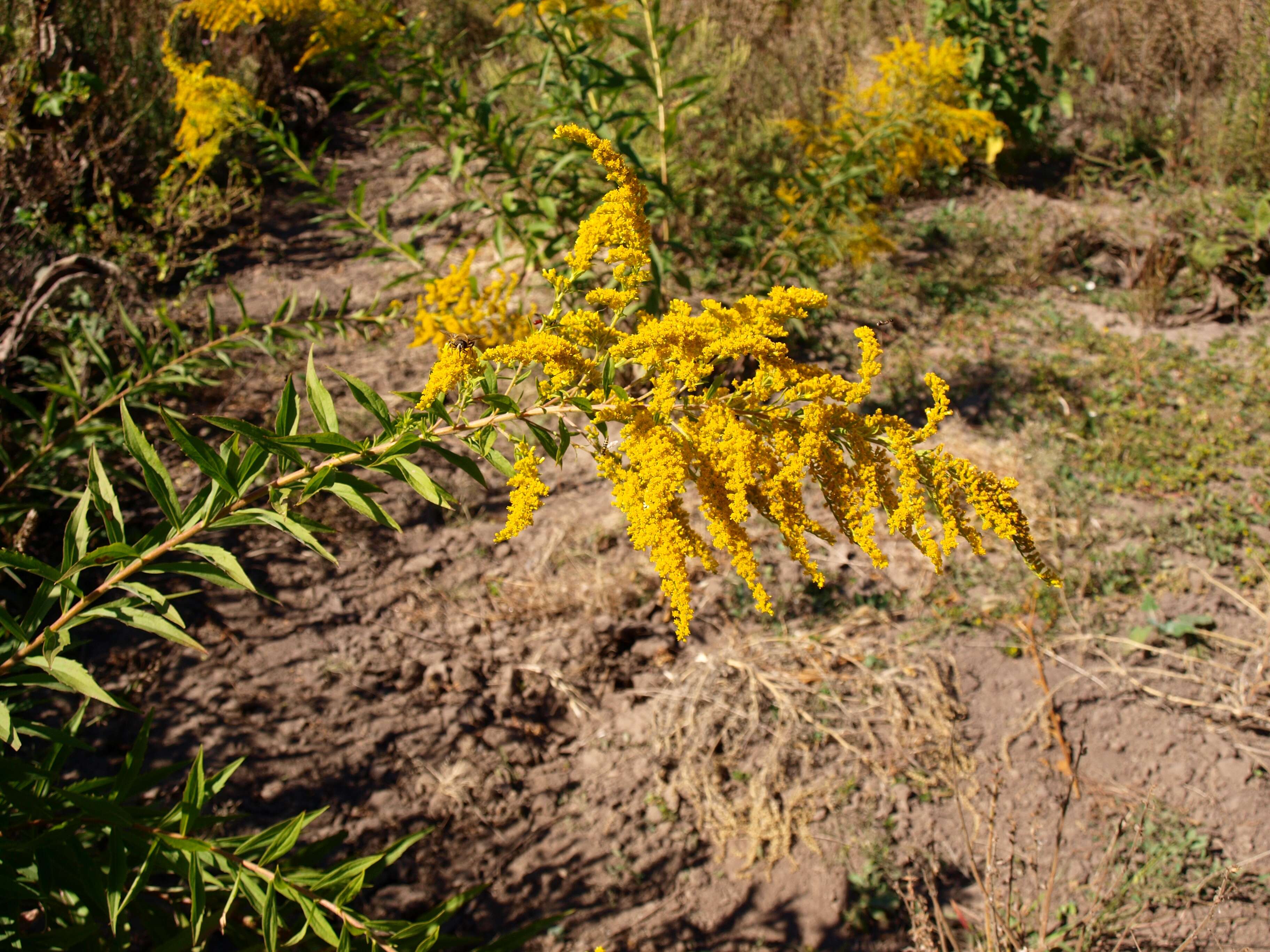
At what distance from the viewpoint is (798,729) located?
2.79 metres

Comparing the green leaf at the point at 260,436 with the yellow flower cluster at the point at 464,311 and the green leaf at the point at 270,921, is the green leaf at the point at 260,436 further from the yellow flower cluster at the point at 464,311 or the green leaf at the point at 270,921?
the yellow flower cluster at the point at 464,311

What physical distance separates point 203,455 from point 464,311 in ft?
5.27

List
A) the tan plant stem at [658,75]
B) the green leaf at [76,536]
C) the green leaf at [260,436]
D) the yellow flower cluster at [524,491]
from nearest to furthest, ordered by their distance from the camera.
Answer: the green leaf at [260,436] → the yellow flower cluster at [524,491] → the green leaf at [76,536] → the tan plant stem at [658,75]

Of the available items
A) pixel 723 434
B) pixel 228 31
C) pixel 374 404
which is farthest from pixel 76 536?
pixel 228 31

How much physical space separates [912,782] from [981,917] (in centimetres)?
44

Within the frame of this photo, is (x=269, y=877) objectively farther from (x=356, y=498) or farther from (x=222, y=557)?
(x=356, y=498)

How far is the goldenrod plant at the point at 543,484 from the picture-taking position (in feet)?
4.21

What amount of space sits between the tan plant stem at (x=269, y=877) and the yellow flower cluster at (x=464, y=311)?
5.32ft

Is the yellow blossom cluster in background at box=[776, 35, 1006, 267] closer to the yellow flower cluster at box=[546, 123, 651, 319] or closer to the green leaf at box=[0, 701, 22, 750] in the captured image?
the yellow flower cluster at box=[546, 123, 651, 319]

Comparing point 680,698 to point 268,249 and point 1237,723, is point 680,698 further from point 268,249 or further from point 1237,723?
point 268,249

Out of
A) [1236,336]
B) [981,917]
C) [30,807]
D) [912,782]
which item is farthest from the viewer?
[1236,336]

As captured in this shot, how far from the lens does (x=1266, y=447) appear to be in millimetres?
3678

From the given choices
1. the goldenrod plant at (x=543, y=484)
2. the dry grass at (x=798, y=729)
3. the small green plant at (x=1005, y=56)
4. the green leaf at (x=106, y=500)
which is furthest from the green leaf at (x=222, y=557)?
the small green plant at (x=1005, y=56)

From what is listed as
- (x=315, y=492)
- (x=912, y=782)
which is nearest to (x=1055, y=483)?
(x=912, y=782)
